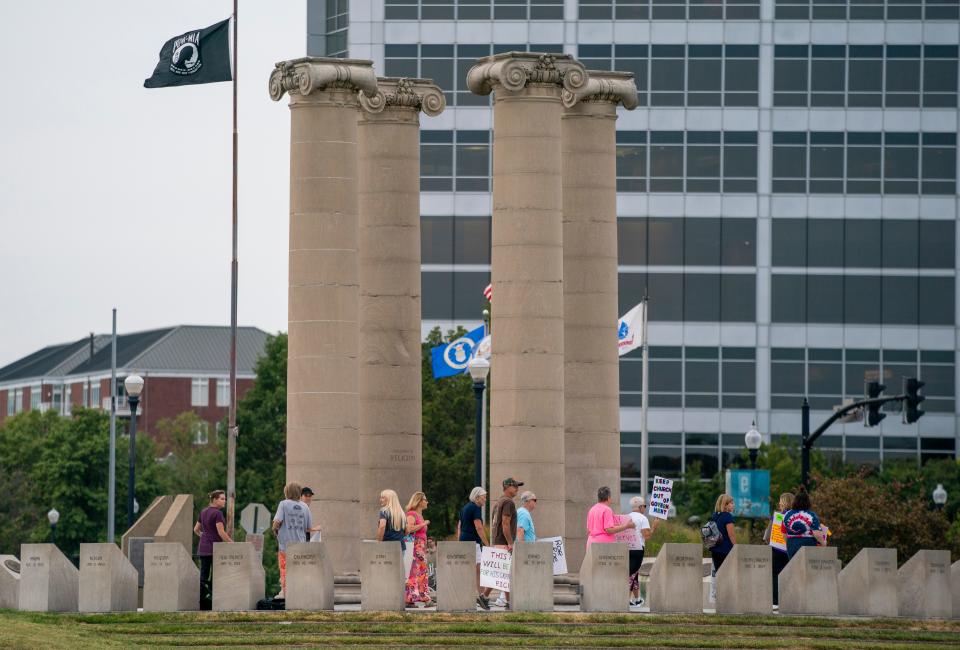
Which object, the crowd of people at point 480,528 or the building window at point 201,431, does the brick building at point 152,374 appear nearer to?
the building window at point 201,431

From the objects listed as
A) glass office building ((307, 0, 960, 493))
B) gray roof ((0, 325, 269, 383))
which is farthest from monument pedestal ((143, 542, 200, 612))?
gray roof ((0, 325, 269, 383))

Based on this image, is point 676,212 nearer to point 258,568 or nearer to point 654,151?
point 654,151

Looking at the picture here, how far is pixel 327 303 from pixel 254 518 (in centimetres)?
1789

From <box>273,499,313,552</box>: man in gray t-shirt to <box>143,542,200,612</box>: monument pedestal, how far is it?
1535mm

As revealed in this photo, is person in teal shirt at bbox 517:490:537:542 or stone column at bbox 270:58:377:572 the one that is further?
stone column at bbox 270:58:377:572

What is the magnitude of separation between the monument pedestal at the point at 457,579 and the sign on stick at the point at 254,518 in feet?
70.4

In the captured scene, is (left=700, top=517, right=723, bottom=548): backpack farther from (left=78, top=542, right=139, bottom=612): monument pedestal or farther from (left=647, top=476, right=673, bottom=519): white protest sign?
(left=78, top=542, right=139, bottom=612): monument pedestal

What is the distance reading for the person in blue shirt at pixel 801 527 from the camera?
3133cm

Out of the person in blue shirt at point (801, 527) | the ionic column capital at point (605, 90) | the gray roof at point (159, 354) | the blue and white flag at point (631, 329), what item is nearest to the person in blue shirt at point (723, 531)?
the person in blue shirt at point (801, 527)

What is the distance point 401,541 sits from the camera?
30.4 meters

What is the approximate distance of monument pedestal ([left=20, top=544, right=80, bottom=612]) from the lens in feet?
99.0

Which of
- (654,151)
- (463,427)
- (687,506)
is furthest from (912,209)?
(463,427)

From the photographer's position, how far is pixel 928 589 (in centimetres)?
3161

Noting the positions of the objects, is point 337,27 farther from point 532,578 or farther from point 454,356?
point 532,578
